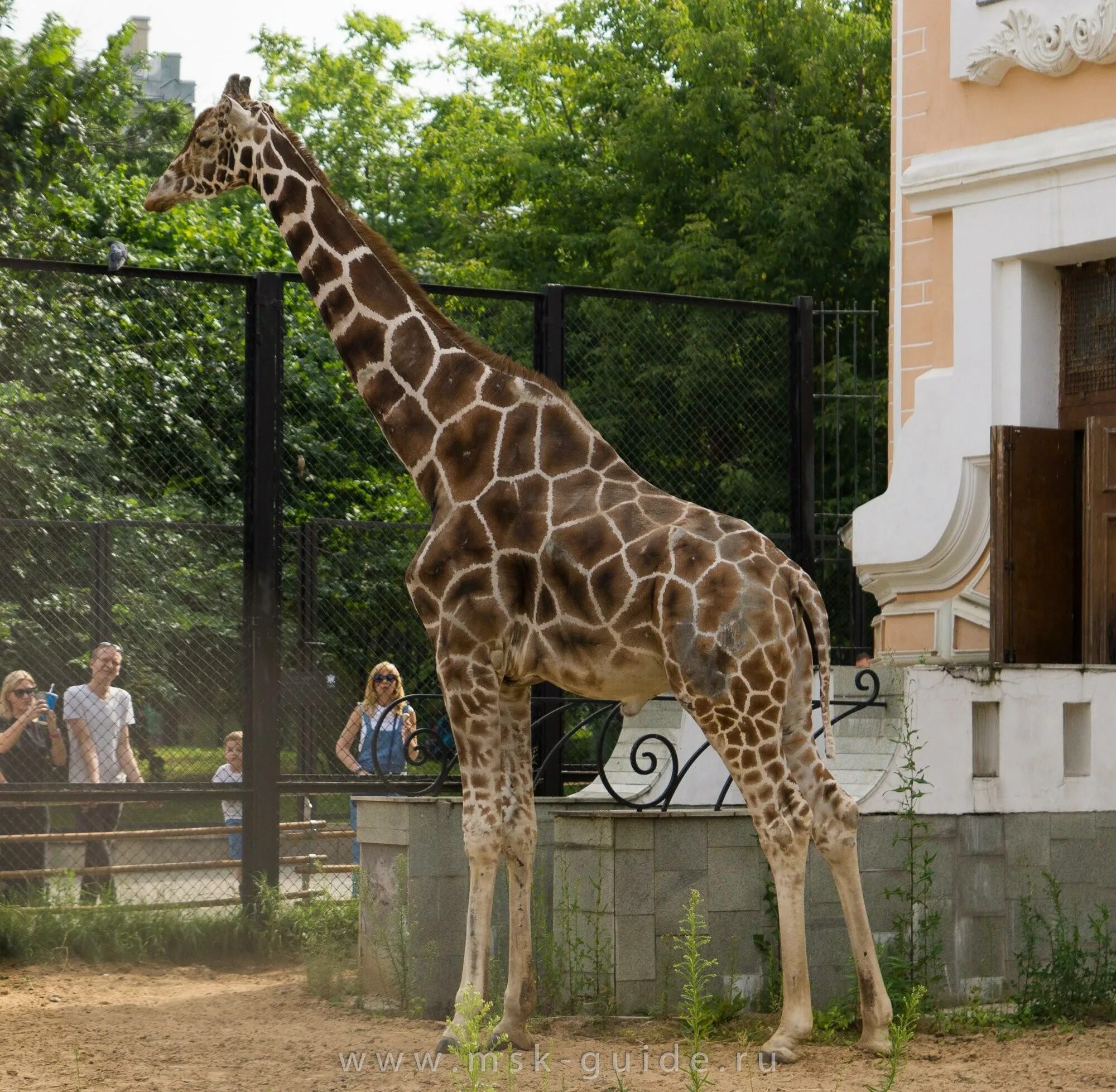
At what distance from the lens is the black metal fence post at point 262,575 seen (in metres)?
9.69

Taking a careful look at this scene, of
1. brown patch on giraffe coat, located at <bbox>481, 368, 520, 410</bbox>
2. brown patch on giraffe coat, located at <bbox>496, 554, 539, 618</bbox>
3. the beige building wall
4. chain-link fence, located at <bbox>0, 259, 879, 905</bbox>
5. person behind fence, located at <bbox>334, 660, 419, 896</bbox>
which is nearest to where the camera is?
brown patch on giraffe coat, located at <bbox>496, 554, 539, 618</bbox>

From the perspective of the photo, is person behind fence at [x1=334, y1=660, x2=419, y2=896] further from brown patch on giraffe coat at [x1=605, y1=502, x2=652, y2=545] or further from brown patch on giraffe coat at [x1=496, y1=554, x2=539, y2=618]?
brown patch on giraffe coat at [x1=605, y1=502, x2=652, y2=545]

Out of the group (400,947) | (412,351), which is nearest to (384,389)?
(412,351)

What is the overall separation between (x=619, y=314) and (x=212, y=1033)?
4.85m

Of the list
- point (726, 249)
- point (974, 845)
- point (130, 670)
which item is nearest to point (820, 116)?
point (726, 249)

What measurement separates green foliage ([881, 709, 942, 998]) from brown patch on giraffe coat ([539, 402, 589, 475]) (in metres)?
2.04

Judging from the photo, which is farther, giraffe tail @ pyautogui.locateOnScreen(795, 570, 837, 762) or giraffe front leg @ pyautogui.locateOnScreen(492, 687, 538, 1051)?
giraffe front leg @ pyautogui.locateOnScreen(492, 687, 538, 1051)

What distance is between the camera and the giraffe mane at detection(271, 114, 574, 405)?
311 inches

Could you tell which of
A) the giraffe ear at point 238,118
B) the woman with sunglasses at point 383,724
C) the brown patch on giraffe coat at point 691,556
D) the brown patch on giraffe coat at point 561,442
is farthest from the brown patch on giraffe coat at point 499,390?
the woman with sunglasses at point 383,724

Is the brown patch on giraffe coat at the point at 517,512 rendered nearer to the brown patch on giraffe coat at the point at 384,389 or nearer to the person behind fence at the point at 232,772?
the brown patch on giraffe coat at the point at 384,389

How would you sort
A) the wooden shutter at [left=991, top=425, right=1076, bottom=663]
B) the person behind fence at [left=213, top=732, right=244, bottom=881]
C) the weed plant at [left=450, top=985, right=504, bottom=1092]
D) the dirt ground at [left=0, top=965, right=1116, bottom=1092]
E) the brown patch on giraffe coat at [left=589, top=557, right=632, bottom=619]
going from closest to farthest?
the weed plant at [left=450, top=985, right=504, bottom=1092] < the dirt ground at [left=0, top=965, right=1116, bottom=1092] < the brown patch on giraffe coat at [left=589, top=557, right=632, bottom=619] < the wooden shutter at [left=991, top=425, right=1076, bottom=663] < the person behind fence at [left=213, top=732, right=244, bottom=881]

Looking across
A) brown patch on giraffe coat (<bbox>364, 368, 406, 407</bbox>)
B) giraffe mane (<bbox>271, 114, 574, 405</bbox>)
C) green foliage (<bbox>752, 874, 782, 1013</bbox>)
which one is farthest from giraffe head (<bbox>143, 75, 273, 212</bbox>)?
green foliage (<bbox>752, 874, 782, 1013</bbox>)

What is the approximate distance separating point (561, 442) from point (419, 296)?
40.6 inches

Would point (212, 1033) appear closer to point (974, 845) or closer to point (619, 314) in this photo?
point (974, 845)
